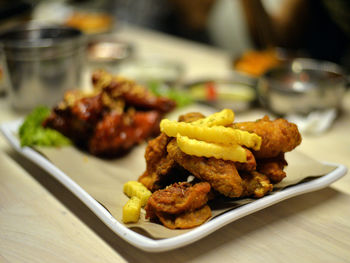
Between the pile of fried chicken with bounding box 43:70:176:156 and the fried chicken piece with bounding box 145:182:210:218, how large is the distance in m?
0.84

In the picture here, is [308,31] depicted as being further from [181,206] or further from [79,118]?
[181,206]

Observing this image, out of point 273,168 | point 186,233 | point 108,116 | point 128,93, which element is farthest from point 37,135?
point 273,168

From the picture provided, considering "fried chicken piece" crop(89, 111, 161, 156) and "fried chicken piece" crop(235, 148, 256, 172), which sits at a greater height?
"fried chicken piece" crop(235, 148, 256, 172)

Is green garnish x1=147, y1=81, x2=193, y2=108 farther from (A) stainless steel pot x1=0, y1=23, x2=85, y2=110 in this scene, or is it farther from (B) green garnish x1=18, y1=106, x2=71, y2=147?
(B) green garnish x1=18, y1=106, x2=71, y2=147

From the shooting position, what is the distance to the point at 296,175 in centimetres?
193

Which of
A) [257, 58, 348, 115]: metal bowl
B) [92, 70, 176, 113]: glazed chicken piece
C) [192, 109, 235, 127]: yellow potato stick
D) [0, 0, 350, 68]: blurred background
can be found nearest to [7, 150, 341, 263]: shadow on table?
[192, 109, 235, 127]: yellow potato stick

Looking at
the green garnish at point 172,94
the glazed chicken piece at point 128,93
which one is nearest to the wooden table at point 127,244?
the glazed chicken piece at point 128,93

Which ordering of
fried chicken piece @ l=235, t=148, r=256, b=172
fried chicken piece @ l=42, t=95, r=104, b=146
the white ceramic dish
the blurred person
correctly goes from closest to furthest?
the white ceramic dish → fried chicken piece @ l=235, t=148, r=256, b=172 → fried chicken piece @ l=42, t=95, r=104, b=146 → the blurred person

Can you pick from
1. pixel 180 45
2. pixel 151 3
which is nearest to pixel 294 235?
pixel 180 45

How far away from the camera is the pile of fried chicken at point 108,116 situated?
7.89 feet

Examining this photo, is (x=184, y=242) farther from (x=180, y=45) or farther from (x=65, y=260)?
(x=180, y=45)

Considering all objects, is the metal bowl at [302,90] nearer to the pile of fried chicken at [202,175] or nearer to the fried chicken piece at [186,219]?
the pile of fried chicken at [202,175]

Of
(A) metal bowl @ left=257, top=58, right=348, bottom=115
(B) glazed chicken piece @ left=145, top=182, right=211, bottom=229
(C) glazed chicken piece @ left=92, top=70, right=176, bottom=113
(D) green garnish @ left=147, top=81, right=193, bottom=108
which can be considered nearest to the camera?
(B) glazed chicken piece @ left=145, top=182, right=211, bottom=229

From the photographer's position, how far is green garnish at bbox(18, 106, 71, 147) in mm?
2328
